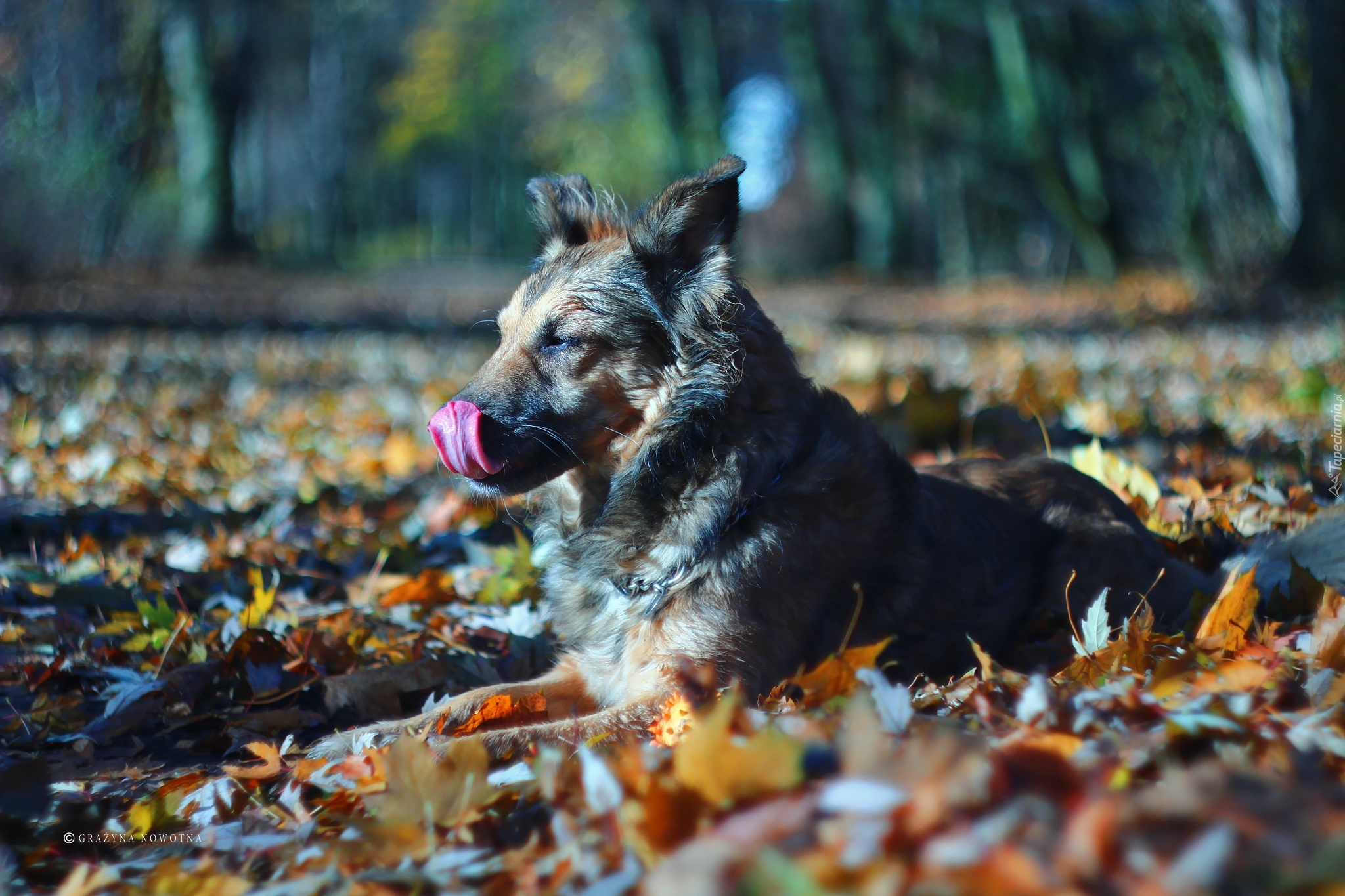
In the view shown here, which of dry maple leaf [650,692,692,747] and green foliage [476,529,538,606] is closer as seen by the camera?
Result: dry maple leaf [650,692,692,747]

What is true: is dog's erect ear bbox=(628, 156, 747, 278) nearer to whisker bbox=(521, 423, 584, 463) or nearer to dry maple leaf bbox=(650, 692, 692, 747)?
whisker bbox=(521, 423, 584, 463)

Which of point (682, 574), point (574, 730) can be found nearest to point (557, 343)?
point (682, 574)

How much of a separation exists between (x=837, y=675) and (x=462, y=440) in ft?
5.16

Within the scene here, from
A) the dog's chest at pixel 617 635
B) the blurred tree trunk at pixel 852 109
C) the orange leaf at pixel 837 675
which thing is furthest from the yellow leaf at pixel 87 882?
the blurred tree trunk at pixel 852 109

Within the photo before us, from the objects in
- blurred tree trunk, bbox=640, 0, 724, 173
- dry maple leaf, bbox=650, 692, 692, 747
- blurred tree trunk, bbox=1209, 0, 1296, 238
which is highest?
blurred tree trunk, bbox=640, 0, 724, 173

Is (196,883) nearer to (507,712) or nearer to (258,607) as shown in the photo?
(507,712)

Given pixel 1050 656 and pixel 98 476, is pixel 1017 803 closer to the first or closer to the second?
pixel 1050 656

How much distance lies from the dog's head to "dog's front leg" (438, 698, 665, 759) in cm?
90

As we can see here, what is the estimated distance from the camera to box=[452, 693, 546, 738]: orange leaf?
317 centimetres

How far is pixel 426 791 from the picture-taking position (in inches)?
87.9

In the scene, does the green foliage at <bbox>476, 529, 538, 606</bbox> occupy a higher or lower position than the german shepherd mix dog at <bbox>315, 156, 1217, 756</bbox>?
lower

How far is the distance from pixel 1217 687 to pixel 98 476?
6.70m

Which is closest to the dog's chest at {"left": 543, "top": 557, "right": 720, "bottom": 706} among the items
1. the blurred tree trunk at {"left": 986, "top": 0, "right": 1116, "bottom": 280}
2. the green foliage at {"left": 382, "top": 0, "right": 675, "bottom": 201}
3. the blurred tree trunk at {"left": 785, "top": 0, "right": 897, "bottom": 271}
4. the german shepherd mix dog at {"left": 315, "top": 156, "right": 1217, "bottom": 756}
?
the german shepherd mix dog at {"left": 315, "top": 156, "right": 1217, "bottom": 756}

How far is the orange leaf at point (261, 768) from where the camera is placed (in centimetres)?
279
